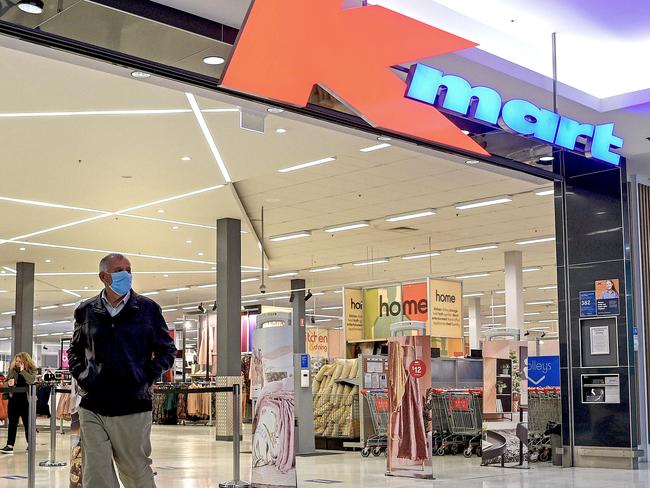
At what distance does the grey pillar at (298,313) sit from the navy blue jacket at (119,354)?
1809 centimetres

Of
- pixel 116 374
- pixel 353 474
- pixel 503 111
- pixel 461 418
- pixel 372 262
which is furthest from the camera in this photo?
pixel 372 262

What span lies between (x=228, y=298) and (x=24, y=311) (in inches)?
264

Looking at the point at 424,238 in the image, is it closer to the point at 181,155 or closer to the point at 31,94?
the point at 181,155

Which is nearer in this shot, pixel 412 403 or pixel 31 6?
pixel 31 6

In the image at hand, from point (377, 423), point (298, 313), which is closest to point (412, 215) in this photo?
point (377, 423)

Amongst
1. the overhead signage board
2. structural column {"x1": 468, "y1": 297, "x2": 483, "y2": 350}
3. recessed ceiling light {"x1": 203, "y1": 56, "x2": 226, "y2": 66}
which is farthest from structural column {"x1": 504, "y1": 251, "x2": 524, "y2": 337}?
recessed ceiling light {"x1": 203, "y1": 56, "x2": 226, "y2": 66}

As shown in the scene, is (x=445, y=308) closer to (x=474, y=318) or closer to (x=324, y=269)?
(x=324, y=269)

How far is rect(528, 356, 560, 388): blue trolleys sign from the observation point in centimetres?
1076

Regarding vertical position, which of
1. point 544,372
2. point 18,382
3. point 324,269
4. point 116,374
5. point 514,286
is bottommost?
point 18,382

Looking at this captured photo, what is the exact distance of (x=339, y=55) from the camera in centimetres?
670

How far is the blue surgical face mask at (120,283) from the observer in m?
4.05

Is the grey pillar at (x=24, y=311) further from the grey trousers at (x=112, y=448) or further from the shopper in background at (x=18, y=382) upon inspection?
the grey trousers at (x=112, y=448)

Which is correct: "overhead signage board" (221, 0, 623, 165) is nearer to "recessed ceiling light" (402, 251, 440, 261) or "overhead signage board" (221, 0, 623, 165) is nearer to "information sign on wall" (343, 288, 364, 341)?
"information sign on wall" (343, 288, 364, 341)

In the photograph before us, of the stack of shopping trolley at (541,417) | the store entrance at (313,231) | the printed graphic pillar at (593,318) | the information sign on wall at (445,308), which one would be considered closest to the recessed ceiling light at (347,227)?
the store entrance at (313,231)
